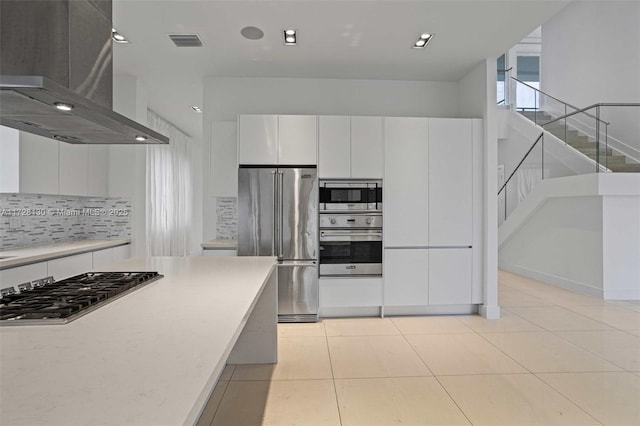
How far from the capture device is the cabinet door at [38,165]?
3.45 m

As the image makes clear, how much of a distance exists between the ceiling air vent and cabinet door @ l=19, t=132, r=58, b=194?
1.57m

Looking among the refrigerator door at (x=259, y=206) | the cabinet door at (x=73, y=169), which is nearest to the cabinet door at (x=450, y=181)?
the refrigerator door at (x=259, y=206)

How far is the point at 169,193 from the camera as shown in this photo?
7.46 meters

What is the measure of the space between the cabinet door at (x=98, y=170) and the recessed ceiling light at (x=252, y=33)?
2.31m

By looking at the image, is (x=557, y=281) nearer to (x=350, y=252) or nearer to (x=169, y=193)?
(x=350, y=252)

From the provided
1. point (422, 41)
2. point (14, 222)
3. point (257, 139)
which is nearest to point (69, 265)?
point (14, 222)

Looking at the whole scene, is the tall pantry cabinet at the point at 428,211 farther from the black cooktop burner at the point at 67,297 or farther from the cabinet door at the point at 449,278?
the black cooktop burner at the point at 67,297

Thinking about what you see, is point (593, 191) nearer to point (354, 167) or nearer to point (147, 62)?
point (354, 167)

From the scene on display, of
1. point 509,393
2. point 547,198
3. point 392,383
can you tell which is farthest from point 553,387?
point 547,198

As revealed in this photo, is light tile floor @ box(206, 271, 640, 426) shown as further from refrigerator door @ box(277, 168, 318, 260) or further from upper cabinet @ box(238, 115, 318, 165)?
upper cabinet @ box(238, 115, 318, 165)

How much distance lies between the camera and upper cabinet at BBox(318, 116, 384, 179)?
4273 millimetres

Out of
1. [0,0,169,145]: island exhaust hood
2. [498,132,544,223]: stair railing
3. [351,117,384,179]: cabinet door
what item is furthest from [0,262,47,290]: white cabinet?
[498,132,544,223]: stair railing

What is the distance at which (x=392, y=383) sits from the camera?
2.72 meters

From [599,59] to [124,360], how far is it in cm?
956
